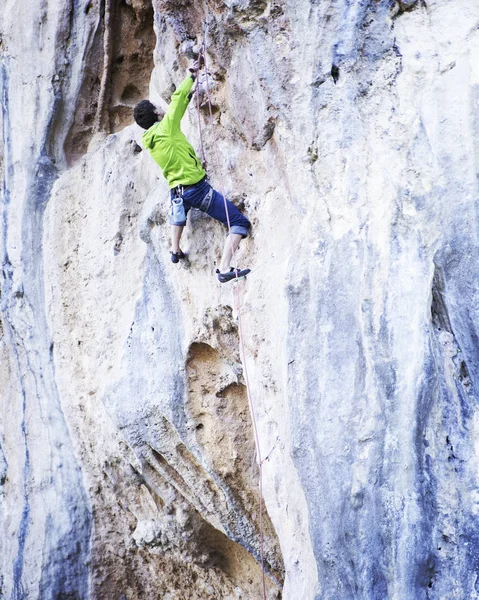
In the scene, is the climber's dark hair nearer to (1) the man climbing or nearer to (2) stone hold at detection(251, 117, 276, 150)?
(1) the man climbing

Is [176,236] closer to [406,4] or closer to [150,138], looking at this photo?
[150,138]

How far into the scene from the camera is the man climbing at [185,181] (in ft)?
14.2

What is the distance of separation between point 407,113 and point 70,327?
3114 mm

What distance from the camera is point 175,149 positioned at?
444 cm

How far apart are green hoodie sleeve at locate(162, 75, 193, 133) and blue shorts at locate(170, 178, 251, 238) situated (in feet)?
1.28

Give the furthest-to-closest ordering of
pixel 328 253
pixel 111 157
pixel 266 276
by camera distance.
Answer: pixel 111 157 < pixel 266 276 < pixel 328 253

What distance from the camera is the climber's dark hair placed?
4645mm

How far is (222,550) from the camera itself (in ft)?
16.5

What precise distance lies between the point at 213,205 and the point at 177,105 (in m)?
0.65

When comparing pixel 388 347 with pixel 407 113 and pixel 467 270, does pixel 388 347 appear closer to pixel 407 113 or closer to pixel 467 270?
pixel 467 270

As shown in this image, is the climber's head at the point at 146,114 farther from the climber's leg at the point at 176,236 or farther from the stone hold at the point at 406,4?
the stone hold at the point at 406,4

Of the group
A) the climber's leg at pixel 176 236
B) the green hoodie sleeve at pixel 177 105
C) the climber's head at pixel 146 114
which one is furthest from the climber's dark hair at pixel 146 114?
the climber's leg at pixel 176 236

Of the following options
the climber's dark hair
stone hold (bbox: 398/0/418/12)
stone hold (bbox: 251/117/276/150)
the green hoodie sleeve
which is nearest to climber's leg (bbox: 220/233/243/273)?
stone hold (bbox: 251/117/276/150)

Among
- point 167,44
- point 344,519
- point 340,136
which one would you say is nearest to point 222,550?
point 344,519
